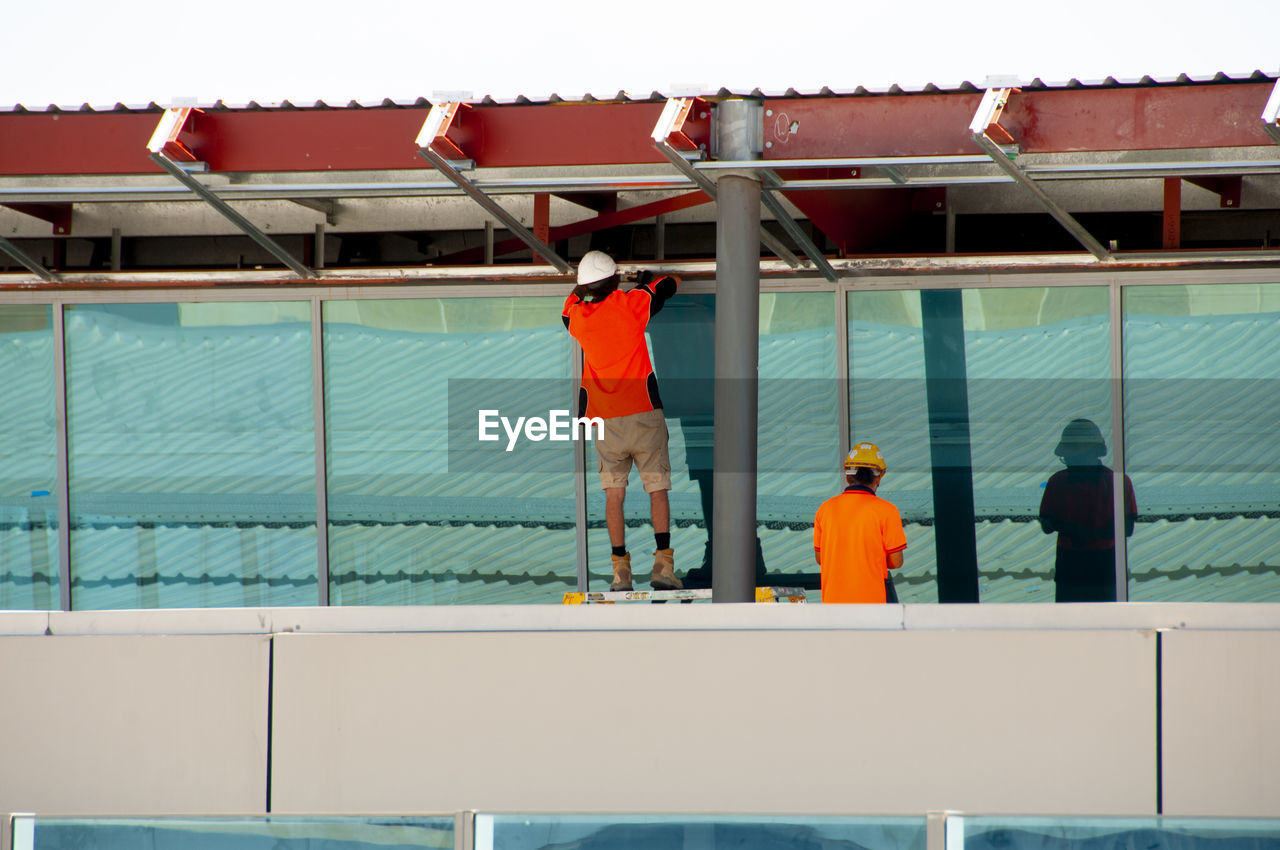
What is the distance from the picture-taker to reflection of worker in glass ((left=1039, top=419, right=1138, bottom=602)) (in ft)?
30.6

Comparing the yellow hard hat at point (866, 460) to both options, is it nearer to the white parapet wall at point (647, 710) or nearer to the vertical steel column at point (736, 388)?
the vertical steel column at point (736, 388)

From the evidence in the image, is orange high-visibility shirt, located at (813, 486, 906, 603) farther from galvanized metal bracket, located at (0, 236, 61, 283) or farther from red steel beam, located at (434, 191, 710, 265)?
galvanized metal bracket, located at (0, 236, 61, 283)

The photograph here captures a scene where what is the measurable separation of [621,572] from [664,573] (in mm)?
415

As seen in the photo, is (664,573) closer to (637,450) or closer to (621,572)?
(621,572)

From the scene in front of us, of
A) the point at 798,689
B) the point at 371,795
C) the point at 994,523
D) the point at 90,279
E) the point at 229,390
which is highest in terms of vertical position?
the point at 90,279

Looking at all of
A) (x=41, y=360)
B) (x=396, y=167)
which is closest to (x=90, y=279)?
(x=41, y=360)

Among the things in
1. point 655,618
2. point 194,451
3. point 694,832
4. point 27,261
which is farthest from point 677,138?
point 27,261

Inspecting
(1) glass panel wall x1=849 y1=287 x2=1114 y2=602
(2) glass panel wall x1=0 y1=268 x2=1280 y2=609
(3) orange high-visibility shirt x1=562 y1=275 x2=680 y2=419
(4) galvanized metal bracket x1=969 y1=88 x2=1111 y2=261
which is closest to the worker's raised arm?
(3) orange high-visibility shirt x1=562 y1=275 x2=680 y2=419

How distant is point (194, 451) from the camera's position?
10.3 metres

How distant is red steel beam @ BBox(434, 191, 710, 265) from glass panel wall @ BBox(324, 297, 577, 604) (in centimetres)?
30

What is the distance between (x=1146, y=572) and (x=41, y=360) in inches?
311

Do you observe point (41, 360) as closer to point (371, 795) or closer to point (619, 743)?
point (371, 795)

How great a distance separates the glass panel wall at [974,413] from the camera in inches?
368

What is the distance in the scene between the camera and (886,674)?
6141mm
